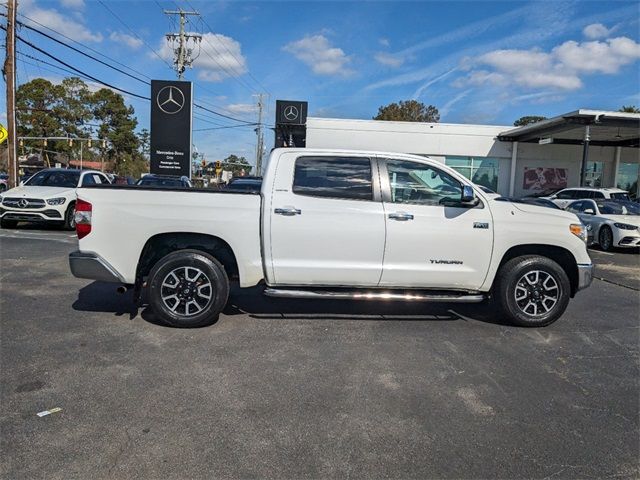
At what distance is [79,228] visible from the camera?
523 centimetres

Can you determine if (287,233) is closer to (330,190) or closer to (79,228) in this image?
(330,190)

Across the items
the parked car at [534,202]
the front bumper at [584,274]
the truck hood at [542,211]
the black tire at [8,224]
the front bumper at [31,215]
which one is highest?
the parked car at [534,202]

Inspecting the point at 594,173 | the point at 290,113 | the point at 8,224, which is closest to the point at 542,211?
the point at 8,224

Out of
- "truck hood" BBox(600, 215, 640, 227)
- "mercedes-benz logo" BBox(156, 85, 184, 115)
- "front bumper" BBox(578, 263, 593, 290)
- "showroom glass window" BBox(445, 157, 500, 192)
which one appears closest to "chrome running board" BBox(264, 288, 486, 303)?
"front bumper" BBox(578, 263, 593, 290)

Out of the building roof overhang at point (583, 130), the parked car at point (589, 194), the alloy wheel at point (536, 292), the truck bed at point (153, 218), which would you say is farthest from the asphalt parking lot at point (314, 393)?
the building roof overhang at point (583, 130)

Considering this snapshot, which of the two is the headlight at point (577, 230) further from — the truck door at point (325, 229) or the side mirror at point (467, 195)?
the truck door at point (325, 229)

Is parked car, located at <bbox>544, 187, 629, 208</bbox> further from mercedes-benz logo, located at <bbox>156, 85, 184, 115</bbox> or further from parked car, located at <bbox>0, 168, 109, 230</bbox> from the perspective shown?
mercedes-benz logo, located at <bbox>156, 85, 184, 115</bbox>

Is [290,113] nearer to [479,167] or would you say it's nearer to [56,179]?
[479,167]

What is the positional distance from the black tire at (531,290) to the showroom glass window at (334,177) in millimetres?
1792

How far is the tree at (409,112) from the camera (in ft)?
190

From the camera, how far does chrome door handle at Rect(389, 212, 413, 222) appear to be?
5.36 metres

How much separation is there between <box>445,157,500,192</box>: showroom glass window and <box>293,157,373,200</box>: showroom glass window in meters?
26.9

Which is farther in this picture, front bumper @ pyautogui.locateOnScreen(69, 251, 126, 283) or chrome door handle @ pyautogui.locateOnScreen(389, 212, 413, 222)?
chrome door handle @ pyautogui.locateOnScreen(389, 212, 413, 222)

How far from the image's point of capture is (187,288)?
5359 mm
